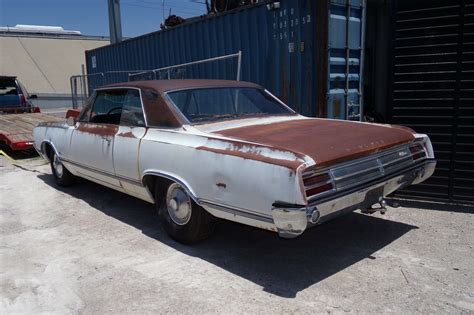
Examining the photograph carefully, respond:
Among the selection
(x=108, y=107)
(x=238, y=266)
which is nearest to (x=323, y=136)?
(x=238, y=266)

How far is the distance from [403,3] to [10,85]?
1173 cm

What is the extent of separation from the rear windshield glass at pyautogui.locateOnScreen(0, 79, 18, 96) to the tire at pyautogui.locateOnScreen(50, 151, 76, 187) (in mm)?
7955

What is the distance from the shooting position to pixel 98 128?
16.4 ft

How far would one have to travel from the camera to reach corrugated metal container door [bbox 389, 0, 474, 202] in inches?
199

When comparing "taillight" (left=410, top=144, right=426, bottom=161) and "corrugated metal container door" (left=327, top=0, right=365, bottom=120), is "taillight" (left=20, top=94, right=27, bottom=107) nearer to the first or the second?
"corrugated metal container door" (left=327, top=0, right=365, bottom=120)

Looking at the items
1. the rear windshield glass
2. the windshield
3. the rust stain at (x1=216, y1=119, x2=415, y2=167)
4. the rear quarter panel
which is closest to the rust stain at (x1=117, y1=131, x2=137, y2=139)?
the rear quarter panel

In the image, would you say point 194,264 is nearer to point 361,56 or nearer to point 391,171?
point 391,171

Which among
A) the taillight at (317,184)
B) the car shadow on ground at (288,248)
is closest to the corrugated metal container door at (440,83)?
the car shadow on ground at (288,248)

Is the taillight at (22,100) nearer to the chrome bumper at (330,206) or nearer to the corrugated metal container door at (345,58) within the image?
the corrugated metal container door at (345,58)

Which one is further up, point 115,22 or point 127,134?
point 115,22

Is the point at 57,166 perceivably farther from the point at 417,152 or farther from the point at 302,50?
the point at 417,152

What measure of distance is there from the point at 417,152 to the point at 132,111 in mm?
2871

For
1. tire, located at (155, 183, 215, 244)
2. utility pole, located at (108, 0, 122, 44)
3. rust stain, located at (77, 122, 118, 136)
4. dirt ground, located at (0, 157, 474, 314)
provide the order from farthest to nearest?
utility pole, located at (108, 0, 122, 44)
rust stain, located at (77, 122, 118, 136)
tire, located at (155, 183, 215, 244)
dirt ground, located at (0, 157, 474, 314)

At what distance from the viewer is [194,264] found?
3.71 m
